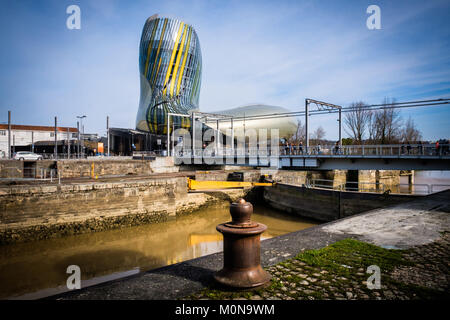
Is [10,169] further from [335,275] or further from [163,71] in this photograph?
[163,71]

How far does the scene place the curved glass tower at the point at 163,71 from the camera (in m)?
58.9

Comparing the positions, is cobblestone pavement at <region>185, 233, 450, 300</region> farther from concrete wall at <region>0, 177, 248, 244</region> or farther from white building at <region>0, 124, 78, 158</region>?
white building at <region>0, 124, 78, 158</region>

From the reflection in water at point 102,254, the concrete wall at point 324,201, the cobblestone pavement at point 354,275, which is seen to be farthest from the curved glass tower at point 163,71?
the cobblestone pavement at point 354,275

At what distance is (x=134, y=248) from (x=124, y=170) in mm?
16526

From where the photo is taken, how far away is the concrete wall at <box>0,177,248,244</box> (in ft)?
45.3

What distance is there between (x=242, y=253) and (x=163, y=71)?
61.7 metres

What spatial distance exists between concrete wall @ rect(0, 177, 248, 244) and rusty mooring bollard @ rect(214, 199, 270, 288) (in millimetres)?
14057

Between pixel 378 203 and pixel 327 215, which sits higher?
pixel 378 203
